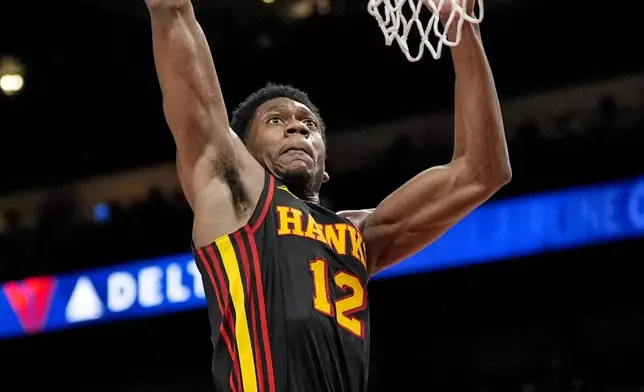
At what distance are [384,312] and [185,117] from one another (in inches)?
155

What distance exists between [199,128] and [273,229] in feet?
0.91

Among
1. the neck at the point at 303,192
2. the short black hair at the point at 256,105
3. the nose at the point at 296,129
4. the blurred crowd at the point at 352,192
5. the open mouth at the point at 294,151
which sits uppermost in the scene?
the short black hair at the point at 256,105

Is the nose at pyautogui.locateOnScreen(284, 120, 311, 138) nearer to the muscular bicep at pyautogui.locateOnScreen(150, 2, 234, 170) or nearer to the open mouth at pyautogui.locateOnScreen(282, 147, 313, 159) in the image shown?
the open mouth at pyautogui.locateOnScreen(282, 147, 313, 159)

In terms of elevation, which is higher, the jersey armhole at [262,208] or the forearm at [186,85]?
the forearm at [186,85]

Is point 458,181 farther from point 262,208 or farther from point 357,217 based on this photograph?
point 262,208

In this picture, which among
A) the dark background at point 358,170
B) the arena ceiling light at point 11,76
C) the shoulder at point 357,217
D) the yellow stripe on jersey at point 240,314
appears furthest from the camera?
the arena ceiling light at point 11,76

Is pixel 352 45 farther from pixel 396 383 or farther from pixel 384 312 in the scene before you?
pixel 396 383

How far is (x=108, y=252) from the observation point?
6691 mm

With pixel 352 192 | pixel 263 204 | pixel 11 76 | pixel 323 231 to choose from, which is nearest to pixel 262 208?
pixel 263 204

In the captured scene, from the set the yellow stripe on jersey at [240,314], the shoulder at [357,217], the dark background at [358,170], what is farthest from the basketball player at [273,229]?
the dark background at [358,170]

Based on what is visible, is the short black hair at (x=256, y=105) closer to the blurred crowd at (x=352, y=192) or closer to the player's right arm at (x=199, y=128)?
the player's right arm at (x=199, y=128)

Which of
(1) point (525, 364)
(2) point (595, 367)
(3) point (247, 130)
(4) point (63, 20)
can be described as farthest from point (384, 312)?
(3) point (247, 130)

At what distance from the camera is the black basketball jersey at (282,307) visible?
6.96 feet

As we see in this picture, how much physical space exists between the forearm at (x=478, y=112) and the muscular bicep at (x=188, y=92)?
0.63 meters
